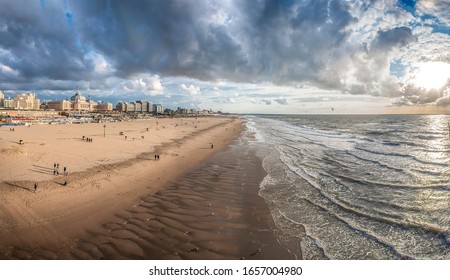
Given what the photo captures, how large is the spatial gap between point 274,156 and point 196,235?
18.8 metres

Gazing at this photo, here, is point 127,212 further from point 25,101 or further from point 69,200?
point 25,101

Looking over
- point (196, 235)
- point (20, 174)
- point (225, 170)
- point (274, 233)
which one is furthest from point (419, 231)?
point (20, 174)

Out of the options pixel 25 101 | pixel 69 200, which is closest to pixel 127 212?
pixel 69 200

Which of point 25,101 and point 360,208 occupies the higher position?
point 25,101

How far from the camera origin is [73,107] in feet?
651

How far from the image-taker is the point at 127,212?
11.1 meters

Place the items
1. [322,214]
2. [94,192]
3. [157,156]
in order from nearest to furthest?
[322,214] → [94,192] → [157,156]

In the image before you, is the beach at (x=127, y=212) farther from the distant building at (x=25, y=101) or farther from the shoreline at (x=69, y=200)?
the distant building at (x=25, y=101)

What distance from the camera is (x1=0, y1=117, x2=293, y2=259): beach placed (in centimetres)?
822

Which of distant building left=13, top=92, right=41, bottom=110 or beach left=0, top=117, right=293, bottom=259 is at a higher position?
distant building left=13, top=92, right=41, bottom=110

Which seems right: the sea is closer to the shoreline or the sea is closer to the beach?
the beach


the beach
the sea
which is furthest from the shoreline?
the sea

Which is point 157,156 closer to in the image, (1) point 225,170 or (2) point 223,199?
(1) point 225,170

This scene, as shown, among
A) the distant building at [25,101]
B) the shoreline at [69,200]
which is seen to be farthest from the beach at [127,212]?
the distant building at [25,101]
